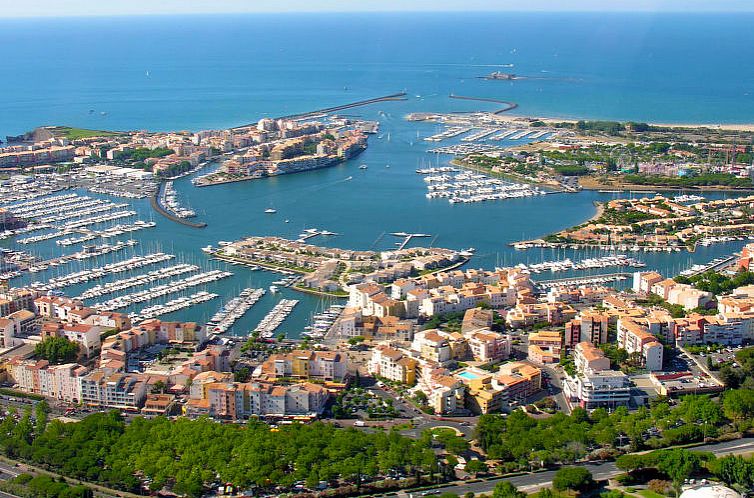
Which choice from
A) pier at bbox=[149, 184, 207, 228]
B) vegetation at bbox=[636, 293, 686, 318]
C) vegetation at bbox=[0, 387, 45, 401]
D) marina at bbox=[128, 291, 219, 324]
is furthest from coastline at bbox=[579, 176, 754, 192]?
vegetation at bbox=[0, 387, 45, 401]

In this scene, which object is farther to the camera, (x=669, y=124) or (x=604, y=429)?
(x=669, y=124)

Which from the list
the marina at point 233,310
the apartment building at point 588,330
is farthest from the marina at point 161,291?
the apartment building at point 588,330

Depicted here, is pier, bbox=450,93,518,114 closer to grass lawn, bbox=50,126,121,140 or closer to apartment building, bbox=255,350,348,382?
grass lawn, bbox=50,126,121,140

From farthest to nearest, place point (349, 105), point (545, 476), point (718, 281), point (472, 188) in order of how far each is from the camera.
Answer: point (349, 105) → point (472, 188) → point (718, 281) → point (545, 476)

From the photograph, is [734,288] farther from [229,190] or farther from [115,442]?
[229,190]

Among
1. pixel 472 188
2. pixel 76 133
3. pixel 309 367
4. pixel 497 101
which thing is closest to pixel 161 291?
pixel 309 367

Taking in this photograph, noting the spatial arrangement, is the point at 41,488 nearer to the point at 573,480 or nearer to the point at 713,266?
the point at 573,480
